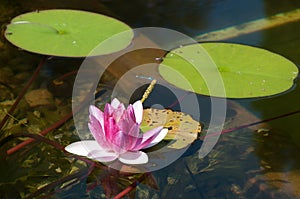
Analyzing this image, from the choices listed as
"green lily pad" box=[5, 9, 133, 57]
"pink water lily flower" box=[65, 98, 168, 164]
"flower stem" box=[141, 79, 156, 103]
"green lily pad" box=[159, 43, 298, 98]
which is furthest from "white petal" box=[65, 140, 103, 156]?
"green lily pad" box=[5, 9, 133, 57]

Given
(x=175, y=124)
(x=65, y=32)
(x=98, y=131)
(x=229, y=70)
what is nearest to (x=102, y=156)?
(x=98, y=131)

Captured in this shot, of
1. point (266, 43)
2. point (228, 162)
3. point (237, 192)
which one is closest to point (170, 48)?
point (266, 43)

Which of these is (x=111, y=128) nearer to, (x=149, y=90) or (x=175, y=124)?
(x=175, y=124)

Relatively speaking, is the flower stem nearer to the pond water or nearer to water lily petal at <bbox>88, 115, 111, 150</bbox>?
the pond water

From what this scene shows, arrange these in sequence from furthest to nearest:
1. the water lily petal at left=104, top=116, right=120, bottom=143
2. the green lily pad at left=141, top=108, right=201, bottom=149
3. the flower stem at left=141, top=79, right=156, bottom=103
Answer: the flower stem at left=141, top=79, right=156, bottom=103 < the green lily pad at left=141, top=108, right=201, bottom=149 < the water lily petal at left=104, top=116, right=120, bottom=143

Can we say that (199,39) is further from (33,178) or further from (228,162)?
(33,178)

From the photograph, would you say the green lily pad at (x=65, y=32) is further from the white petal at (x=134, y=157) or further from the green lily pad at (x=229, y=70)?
the white petal at (x=134, y=157)
